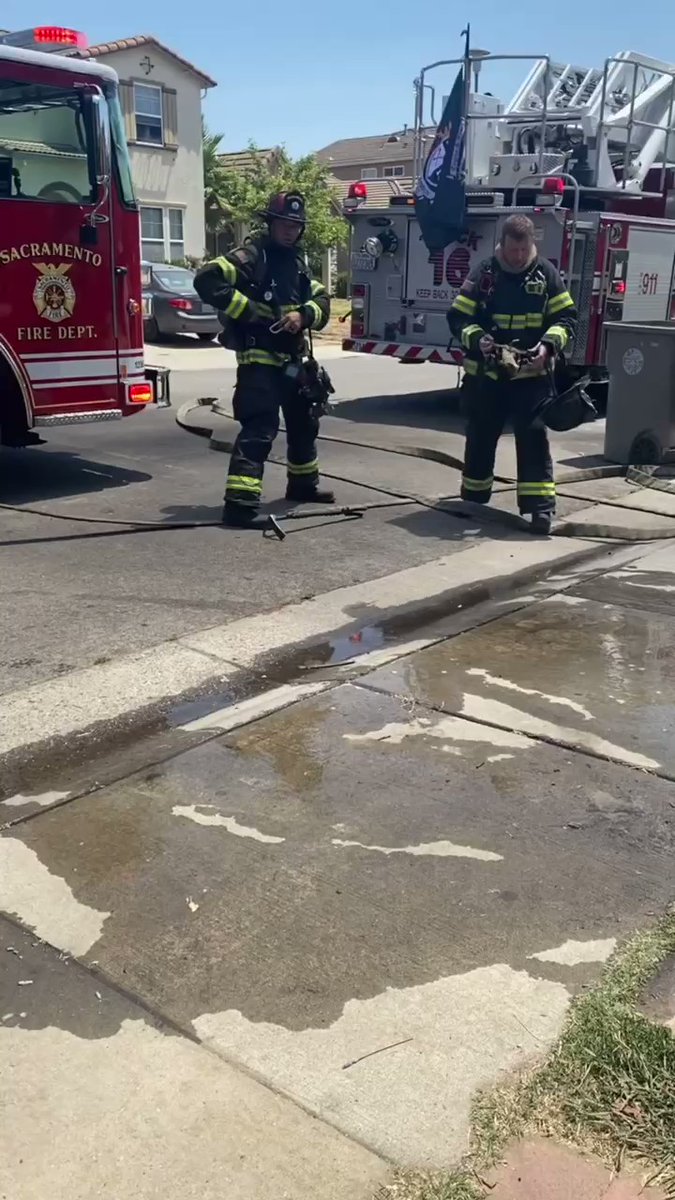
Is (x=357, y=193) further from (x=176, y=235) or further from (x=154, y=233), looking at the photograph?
(x=176, y=235)

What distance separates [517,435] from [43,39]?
12.9ft

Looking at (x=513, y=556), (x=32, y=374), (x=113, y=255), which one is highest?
(x=113, y=255)

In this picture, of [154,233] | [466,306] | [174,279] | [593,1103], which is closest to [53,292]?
[466,306]

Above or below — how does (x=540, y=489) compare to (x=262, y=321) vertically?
below

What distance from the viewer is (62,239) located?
7.11 m

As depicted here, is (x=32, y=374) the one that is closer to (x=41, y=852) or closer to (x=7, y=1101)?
(x=41, y=852)


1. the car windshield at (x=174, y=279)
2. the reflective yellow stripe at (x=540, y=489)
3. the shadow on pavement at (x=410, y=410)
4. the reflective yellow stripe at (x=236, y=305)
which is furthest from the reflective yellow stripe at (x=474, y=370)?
the car windshield at (x=174, y=279)

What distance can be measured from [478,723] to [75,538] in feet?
10.8

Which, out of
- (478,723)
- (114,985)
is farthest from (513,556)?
(114,985)

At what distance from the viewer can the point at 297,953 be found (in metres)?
2.72

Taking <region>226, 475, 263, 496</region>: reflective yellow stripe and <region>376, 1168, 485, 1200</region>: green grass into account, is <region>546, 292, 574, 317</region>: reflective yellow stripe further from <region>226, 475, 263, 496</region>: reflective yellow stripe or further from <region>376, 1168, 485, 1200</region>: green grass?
<region>376, 1168, 485, 1200</region>: green grass

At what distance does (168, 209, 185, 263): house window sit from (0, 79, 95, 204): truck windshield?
2596 cm

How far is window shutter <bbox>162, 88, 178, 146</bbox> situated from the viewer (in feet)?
103

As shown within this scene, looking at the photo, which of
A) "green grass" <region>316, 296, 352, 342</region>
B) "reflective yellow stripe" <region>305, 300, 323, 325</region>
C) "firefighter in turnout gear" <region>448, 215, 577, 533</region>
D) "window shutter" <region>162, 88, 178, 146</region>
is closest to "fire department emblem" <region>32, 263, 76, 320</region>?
"reflective yellow stripe" <region>305, 300, 323, 325</region>
